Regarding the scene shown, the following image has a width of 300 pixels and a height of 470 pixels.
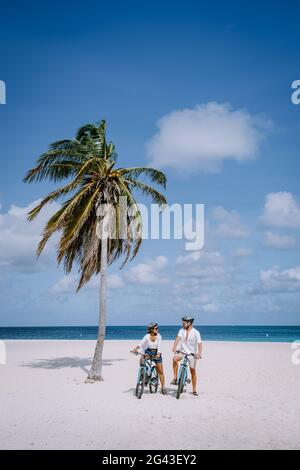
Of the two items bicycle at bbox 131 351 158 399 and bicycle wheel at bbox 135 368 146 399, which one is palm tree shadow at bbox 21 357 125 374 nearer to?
bicycle at bbox 131 351 158 399

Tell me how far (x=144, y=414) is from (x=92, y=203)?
23.0 ft

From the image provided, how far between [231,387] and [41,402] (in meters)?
5.30

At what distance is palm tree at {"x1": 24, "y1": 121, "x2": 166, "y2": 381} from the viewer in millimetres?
13812

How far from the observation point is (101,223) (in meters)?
14.4

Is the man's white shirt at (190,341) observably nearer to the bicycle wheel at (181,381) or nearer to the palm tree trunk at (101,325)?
the bicycle wheel at (181,381)

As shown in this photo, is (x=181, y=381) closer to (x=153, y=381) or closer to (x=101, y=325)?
(x=153, y=381)

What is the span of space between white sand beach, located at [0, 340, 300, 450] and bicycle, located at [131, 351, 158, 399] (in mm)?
223

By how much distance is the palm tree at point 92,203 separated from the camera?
45.3 feet

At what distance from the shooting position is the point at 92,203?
13938 mm

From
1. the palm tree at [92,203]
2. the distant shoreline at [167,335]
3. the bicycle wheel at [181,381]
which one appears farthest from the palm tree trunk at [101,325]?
the distant shoreline at [167,335]

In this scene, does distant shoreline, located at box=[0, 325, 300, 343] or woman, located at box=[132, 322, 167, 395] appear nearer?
woman, located at box=[132, 322, 167, 395]

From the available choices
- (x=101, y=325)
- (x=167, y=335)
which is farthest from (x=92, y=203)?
(x=167, y=335)

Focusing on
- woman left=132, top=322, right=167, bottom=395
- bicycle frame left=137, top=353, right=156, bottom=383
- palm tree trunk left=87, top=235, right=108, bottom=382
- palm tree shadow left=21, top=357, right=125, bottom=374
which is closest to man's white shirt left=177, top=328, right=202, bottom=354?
woman left=132, top=322, right=167, bottom=395
